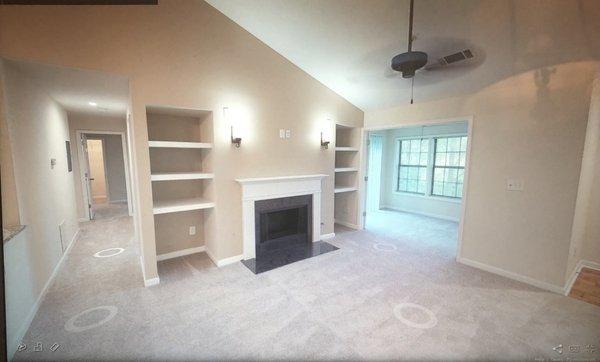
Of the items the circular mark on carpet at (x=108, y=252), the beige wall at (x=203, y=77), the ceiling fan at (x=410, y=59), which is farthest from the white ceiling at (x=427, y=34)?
the circular mark on carpet at (x=108, y=252)

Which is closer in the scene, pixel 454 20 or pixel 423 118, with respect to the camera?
pixel 454 20

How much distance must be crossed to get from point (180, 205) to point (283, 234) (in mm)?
1698

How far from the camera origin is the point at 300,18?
9.11ft

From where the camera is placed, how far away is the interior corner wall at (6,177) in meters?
2.06

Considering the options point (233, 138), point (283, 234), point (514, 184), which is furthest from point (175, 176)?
point (514, 184)

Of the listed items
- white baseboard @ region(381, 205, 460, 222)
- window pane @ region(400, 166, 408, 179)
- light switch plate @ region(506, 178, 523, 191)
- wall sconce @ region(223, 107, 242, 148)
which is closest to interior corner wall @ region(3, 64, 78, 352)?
wall sconce @ region(223, 107, 242, 148)

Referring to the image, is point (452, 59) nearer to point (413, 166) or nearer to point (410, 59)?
point (410, 59)

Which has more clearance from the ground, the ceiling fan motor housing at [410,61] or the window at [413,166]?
the ceiling fan motor housing at [410,61]

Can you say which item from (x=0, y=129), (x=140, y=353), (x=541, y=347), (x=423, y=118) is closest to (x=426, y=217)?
(x=423, y=118)

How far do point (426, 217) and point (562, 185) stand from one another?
3588 millimetres

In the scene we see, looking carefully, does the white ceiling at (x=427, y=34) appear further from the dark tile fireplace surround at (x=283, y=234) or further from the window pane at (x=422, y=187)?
the window pane at (x=422, y=187)

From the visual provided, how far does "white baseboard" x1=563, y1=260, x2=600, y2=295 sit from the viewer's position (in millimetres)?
2766

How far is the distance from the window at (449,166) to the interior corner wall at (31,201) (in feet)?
23.7

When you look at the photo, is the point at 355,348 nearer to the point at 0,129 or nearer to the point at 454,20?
the point at 454,20
